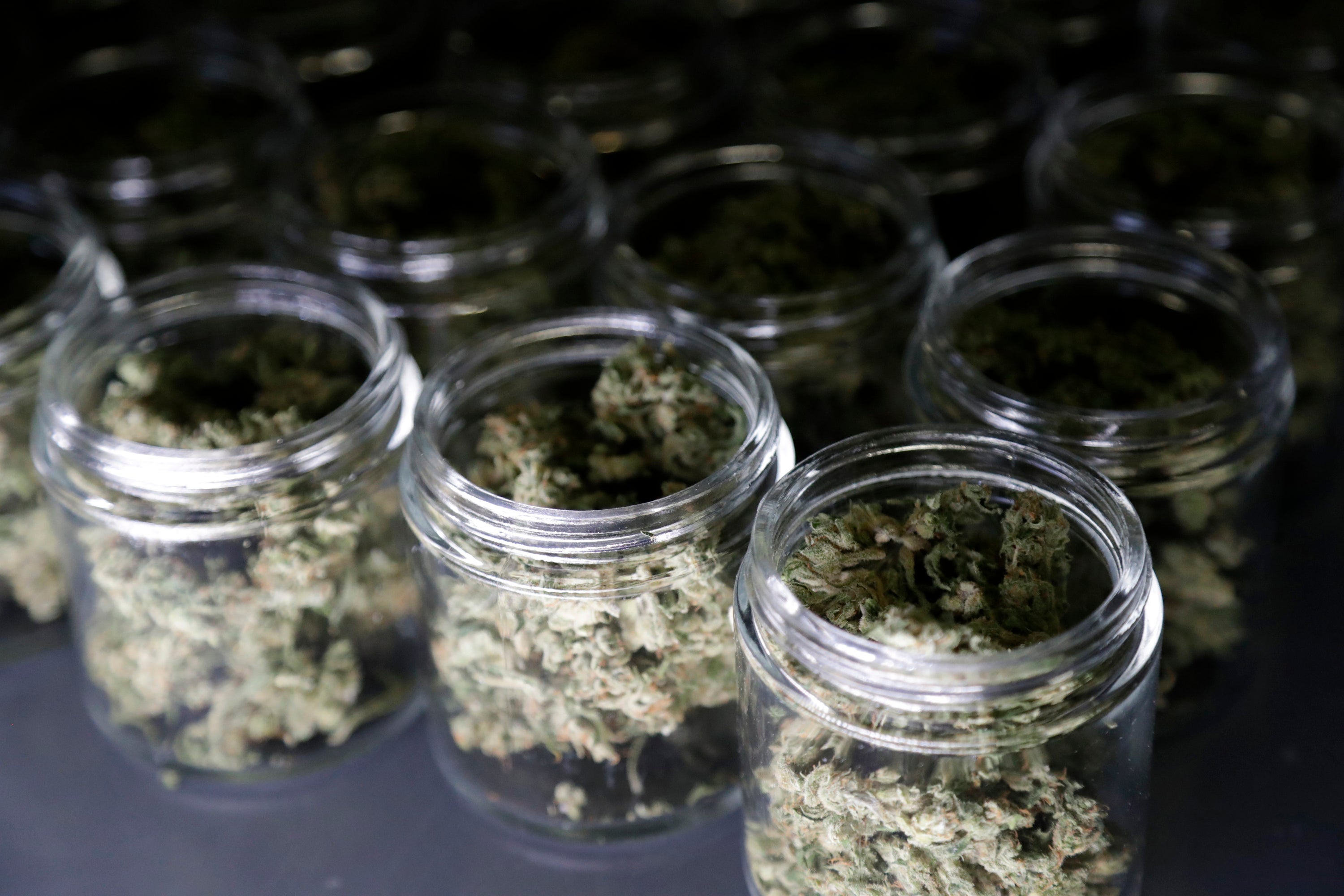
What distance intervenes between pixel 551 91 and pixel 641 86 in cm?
13

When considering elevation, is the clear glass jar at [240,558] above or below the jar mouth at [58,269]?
below

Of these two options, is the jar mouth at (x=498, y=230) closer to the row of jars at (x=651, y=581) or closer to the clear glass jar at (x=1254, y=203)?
the row of jars at (x=651, y=581)

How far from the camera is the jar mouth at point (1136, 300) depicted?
1281 mm

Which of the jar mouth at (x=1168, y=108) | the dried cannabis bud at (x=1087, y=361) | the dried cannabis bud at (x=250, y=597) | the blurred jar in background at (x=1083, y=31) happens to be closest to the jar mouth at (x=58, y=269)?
the dried cannabis bud at (x=250, y=597)

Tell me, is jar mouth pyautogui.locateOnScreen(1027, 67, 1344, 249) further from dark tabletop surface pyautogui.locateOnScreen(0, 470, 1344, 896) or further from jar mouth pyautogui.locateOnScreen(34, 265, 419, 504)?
jar mouth pyautogui.locateOnScreen(34, 265, 419, 504)

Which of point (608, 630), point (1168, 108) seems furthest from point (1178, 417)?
point (1168, 108)

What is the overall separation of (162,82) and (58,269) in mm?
453

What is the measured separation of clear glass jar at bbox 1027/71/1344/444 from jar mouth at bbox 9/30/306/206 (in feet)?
3.41

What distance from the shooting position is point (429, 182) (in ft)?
5.68

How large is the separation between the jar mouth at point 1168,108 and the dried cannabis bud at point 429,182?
2.08 ft

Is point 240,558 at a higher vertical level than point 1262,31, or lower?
lower

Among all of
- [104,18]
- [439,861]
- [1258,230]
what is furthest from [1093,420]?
[104,18]

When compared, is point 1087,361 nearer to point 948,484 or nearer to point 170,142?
point 948,484

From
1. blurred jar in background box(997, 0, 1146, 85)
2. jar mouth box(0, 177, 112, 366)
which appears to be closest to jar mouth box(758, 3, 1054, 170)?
blurred jar in background box(997, 0, 1146, 85)
